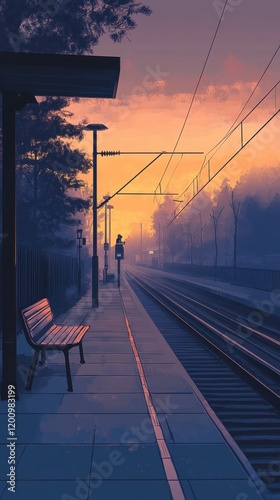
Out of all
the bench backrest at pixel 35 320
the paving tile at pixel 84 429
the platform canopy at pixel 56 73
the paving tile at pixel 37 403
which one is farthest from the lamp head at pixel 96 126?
the paving tile at pixel 84 429

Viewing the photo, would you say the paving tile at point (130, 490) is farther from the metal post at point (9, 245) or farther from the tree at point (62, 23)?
the tree at point (62, 23)

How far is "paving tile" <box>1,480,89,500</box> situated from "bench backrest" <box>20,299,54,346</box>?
3.06m

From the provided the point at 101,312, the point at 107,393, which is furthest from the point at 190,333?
the point at 107,393

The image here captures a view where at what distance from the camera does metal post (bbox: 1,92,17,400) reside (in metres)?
7.36

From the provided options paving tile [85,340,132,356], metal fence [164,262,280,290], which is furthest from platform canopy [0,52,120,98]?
metal fence [164,262,280,290]

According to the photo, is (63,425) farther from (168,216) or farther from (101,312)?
(168,216)

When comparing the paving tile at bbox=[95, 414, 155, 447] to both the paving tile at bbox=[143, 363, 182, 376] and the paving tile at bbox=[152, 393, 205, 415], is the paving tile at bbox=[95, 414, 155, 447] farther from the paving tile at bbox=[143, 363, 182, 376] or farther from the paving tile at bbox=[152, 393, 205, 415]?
the paving tile at bbox=[143, 363, 182, 376]

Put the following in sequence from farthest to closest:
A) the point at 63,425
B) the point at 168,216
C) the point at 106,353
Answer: the point at 168,216
the point at 106,353
the point at 63,425

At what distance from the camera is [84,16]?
24219 mm

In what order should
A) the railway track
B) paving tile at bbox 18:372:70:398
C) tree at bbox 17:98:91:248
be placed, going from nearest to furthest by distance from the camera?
the railway track
paving tile at bbox 18:372:70:398
tree at bbox 17:98:91:248

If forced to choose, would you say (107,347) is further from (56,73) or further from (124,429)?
(56,73)

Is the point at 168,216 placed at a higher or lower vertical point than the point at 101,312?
higher

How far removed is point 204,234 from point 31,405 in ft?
420

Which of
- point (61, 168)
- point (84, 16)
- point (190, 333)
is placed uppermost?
point (84, 16)
